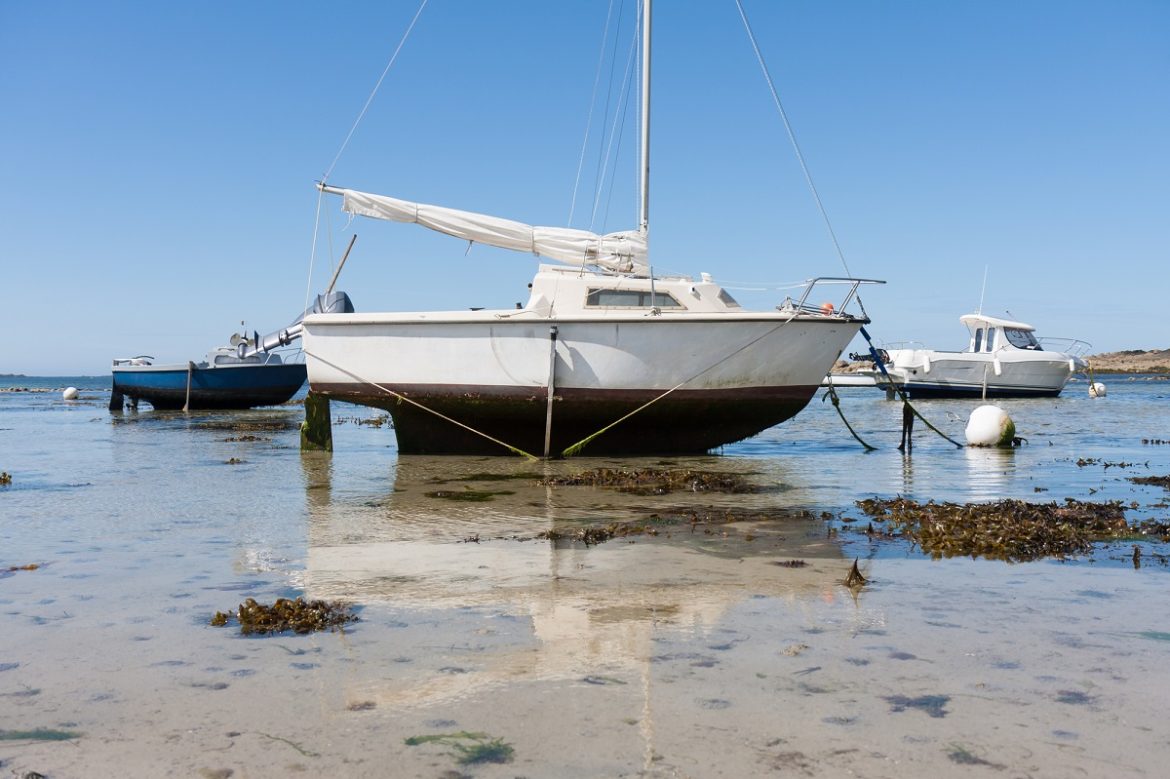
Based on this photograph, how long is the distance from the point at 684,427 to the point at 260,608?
9871 millimetres

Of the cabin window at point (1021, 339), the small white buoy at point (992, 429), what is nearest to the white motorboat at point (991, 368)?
the cabin window at point (1021, 339)

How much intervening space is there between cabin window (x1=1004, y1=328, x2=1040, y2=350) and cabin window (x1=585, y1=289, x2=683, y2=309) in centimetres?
2932

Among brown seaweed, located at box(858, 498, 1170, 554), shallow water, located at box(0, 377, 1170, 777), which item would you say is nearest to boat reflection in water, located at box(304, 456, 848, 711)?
shallow water, located at box(0, 377, 1170, 777)

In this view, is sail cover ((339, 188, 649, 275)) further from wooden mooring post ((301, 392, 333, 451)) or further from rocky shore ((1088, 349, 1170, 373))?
rocky shore ((1088, 349, 1170, 373))

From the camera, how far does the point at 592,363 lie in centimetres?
1340

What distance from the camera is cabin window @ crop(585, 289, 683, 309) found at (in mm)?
13523

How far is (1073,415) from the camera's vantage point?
27.4 meters

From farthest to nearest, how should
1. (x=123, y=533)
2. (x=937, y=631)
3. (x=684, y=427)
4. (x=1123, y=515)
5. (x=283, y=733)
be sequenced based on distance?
1. (x=684, y=427)
2. (x=1123, y=515)
3. (x=123, y=533)
4. (x=937, y=631)
5. (x=283, y=733)

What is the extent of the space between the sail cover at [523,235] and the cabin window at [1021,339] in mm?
28083

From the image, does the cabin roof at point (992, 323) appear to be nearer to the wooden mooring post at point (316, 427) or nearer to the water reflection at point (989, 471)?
the water reflection at point (989, 471)

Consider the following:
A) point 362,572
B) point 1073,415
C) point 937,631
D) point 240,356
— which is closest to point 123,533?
point 362,572

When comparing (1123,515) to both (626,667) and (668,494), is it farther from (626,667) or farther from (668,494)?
(626,667)

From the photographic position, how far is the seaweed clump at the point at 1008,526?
6805 millimetres

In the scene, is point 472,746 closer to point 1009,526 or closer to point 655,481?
point 1009,526
